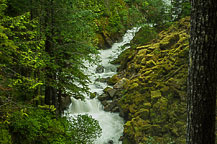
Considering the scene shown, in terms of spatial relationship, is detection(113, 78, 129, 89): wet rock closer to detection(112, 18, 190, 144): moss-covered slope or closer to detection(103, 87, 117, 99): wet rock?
detection(103, 87, 117, 99): wet rock

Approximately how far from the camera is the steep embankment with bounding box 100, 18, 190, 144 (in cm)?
966

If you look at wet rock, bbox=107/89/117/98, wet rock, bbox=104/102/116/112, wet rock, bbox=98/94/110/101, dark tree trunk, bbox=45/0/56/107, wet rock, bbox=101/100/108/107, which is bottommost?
wet rock, bbox=104/102/116/112

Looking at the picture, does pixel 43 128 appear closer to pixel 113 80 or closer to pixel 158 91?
pixel 158 91

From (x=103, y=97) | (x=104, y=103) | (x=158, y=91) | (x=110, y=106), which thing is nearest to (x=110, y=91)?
(x=103, y=97)

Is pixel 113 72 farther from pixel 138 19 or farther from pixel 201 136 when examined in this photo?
pixel 201 136

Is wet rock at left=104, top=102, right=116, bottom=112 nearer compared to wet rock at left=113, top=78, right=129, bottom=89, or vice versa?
wet rock at left=104, top=102, right=116, bottom=112

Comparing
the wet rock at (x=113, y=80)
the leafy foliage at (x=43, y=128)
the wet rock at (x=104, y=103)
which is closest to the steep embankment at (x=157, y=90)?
the wet rock at (x=113, y=80)

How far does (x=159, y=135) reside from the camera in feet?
31.4

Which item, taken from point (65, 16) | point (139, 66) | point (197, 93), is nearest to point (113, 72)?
point (139, 66)

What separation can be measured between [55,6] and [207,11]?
6.01 metres

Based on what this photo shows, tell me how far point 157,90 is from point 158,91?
0.43ft

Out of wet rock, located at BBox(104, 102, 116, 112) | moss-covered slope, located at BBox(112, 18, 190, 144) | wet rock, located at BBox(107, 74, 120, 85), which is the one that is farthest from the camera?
wet rock, located at BBox(107, 74, 120, 85)

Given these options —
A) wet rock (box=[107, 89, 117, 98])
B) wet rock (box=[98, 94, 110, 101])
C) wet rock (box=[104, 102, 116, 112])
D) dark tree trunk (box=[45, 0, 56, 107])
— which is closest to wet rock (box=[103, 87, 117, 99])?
wet rock (box=[107, 89, 117, 98])

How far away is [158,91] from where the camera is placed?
440 inches
